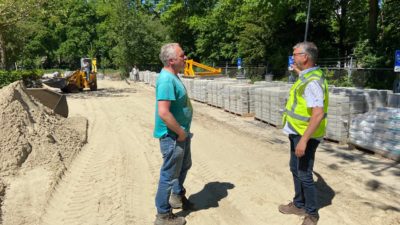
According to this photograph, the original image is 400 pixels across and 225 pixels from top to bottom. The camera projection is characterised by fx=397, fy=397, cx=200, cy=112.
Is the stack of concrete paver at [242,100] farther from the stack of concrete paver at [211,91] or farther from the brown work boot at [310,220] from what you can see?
the brown work boot at [310,220]

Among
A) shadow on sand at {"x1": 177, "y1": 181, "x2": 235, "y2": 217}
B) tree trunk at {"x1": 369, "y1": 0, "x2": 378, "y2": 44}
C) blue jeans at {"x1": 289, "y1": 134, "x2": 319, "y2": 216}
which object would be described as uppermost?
tree trunk at {"x1": 369, "y1": 0, "x2": 378, "y2": 44}

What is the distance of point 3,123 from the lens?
23.1 feet

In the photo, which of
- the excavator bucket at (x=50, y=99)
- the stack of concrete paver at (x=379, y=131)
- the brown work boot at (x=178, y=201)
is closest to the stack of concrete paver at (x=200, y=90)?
the excavator bucket at (x=50, y=99)

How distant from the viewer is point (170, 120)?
403 cm

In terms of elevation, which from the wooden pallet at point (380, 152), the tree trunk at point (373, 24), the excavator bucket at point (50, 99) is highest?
the tree trunk at point (373, 24)

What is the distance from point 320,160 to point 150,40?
4033 centimetres

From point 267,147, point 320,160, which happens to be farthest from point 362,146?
point 267,147

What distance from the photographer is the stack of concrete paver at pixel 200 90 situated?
58.5 ft

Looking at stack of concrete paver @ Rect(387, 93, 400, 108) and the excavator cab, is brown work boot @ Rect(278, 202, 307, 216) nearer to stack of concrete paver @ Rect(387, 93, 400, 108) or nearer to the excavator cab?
stack of concrete paver @ Rect(387, 93, 400, 108)

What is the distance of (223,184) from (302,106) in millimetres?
2371

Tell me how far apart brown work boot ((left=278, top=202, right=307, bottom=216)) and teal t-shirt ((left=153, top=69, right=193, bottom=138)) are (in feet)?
5.28

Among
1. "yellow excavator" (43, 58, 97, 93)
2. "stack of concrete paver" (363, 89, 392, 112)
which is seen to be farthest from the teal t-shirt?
"yellow excavator" (43, 58, 97, 93)

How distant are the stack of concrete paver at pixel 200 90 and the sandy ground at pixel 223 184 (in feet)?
26.4

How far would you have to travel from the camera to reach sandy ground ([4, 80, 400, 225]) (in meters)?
4.88
